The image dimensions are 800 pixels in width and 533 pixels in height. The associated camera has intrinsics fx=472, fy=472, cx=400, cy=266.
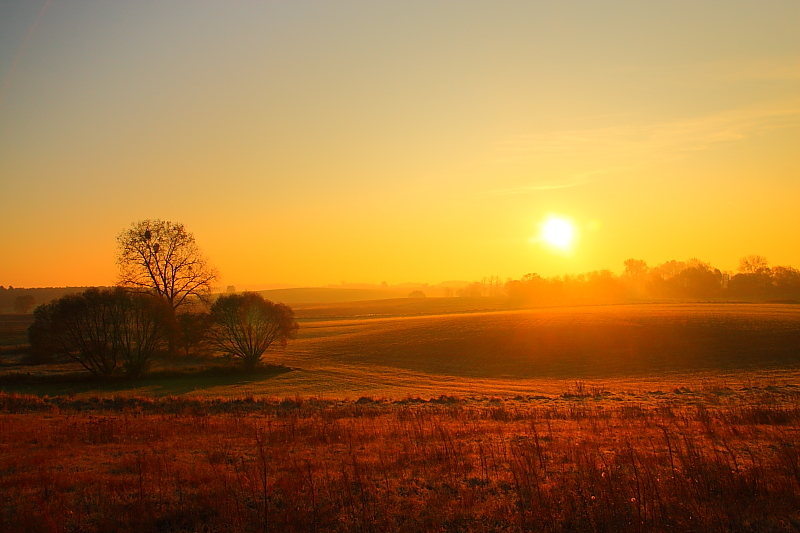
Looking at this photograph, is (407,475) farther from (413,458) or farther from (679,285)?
(679,285)

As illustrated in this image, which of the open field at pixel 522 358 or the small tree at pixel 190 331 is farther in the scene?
the small tree at pixel 190 331

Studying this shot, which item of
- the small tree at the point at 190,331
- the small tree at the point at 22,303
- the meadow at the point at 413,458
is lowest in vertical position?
the meadow at the point at 413,458

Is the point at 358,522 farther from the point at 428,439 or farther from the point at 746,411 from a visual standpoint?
the point at 746,411

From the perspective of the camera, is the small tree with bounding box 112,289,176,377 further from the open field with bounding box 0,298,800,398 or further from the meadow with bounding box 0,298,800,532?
the meadow with bounding box 0,298,800,532

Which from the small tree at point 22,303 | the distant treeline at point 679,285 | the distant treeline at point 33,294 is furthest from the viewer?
the distant treeline at point 33,294

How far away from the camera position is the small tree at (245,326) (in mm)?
36656

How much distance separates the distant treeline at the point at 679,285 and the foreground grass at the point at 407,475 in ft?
346

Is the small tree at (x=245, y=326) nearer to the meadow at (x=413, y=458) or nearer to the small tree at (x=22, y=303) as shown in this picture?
the meadow at (x=413, y=458)

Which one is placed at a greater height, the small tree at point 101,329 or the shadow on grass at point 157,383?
the small tree at point 101,329

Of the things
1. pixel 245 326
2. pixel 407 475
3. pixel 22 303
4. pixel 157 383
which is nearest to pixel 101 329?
pixel 157 383

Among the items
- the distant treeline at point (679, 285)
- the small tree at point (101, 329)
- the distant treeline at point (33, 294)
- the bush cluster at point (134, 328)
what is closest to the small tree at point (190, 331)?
the bush cluster at point (134, 328)

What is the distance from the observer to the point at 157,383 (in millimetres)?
31609

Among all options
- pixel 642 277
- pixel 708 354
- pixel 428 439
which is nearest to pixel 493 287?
pixel 642 277

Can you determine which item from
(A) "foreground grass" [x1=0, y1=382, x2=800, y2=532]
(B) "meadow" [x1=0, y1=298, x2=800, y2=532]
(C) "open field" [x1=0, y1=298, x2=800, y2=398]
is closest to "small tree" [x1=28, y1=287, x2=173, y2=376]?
(C) "open field" [x1=0, y1=298, x2=800, y2=398]
